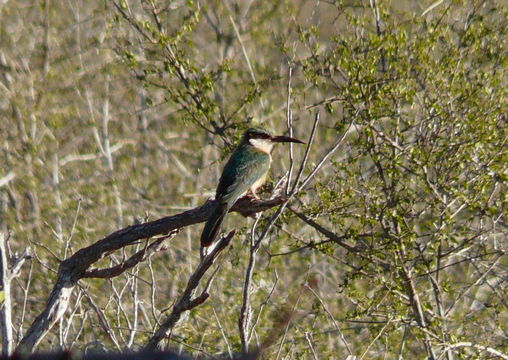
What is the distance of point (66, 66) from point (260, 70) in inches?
155

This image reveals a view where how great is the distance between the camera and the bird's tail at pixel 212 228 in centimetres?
630

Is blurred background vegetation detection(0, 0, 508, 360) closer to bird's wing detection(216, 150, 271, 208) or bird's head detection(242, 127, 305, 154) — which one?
bird's head detection(242, 127, 305, 154)

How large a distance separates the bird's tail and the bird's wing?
204 mm

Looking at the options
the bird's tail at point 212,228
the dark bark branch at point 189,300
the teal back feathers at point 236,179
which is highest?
the teal back feathers at point 236,179

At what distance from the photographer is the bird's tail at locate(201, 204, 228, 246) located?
630 centimetres

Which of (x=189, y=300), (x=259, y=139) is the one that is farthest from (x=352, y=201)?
(x=189, y=300)

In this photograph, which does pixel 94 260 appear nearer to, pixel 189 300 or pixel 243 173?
pixel 189 300

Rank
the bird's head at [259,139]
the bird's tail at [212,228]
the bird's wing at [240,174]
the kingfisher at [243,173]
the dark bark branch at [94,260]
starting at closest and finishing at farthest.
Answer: the dark bark branch at [94,260]
the bird's tail at [212,228]
the kingfisher at [243,173]
the bird's wing at [240,174]
the bird's head at [259,139]

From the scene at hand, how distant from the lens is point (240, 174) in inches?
288

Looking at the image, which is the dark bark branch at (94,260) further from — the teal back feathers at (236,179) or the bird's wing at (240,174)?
the bird's wing at (240,174)

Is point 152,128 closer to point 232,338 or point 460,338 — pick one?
point 232,338

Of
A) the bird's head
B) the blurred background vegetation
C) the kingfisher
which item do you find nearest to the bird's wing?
the kingfisher

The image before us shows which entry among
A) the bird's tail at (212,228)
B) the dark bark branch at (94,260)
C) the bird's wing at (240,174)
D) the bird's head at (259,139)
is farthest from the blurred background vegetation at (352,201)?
the bird's wing at (240,174)

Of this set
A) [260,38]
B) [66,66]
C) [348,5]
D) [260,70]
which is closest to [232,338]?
[348,5]
